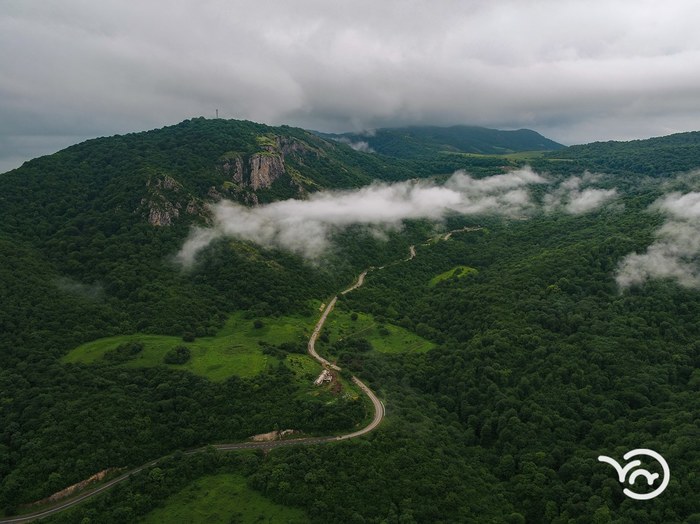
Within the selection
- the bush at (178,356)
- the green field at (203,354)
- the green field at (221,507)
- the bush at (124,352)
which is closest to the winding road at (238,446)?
the green field at (221,507)

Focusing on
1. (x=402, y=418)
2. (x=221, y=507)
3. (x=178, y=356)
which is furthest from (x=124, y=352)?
(x=402, y=418)

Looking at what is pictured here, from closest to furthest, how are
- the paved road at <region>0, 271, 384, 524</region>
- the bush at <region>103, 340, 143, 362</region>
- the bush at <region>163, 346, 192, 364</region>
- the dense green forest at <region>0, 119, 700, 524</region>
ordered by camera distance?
the paved road at <region>0, 271, 384, 524</region> → the dense green forest at <region>0, 119, 700, 524</region> → the bush at <region>103, 340, 143, 362</region> → the bush at <region>163, 346, 192, 364</region>

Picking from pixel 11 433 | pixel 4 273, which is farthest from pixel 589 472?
pixel 4 273

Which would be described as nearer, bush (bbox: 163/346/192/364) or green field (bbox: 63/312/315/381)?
green field (bbox: 63/312/315/381)

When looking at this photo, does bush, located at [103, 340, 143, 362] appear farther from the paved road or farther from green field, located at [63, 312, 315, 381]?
the paved road

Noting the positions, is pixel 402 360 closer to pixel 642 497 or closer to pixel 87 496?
pixel 642 497

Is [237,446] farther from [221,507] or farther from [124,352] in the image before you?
[124,352]

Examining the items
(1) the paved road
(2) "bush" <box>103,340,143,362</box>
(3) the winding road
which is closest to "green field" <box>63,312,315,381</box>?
(2) "bush" <box>103,340,143,362</box>
